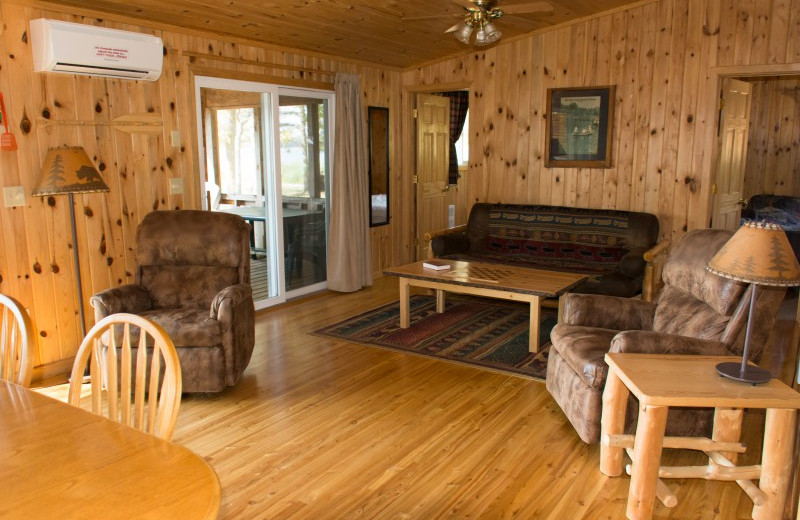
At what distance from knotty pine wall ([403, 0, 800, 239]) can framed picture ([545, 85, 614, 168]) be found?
0.07 metres

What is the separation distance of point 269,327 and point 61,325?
1.52m

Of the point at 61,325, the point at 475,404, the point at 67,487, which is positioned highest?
the point at 67,487

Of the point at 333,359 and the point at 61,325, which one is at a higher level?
the point at 61,325

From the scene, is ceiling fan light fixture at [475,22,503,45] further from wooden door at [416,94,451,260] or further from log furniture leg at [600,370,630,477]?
wooden door at [416,94,451,260]

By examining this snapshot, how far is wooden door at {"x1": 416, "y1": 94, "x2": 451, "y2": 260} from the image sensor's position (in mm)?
7273

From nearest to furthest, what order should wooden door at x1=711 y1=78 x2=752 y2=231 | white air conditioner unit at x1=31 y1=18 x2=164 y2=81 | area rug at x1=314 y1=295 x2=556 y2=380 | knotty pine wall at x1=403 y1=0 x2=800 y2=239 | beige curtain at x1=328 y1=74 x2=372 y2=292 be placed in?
white air conditioner unit at x1=31 y1=18 x2=164 y2=81
area rug at x1=314 y1=295 x2=556 y2=380
knotty pine wall at x1=403 y1=0 x2=800 y2=239
wooden door at x1=711 y1=78 x2=752 y2=231
beige curtain at x1=328 y1=74 x2=372 y2=292

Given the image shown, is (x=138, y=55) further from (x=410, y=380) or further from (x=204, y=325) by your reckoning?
(x=410, y=380)

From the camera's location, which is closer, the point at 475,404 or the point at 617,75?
the point at 475,404

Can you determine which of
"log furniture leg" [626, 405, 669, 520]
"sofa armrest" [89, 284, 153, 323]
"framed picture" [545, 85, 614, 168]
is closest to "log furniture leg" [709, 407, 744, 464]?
"log furniture leg" [626, 405, 669, 520]

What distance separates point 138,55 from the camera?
13.9 ft

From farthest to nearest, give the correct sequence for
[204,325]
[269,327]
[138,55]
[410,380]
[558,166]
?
[558,166], [269,327], [138,55], [410,380], [204,325]

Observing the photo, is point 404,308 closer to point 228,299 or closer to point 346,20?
point 228,299

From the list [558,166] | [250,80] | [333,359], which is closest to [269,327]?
[333,359]

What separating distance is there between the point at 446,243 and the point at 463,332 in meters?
1.29
